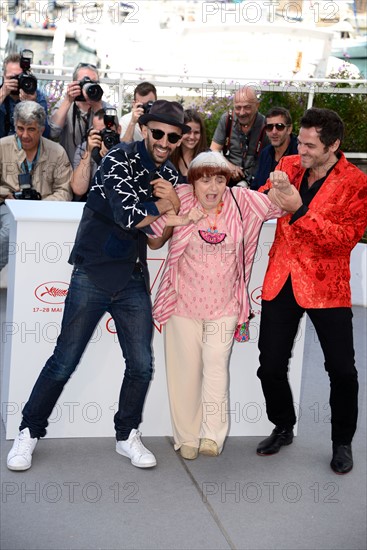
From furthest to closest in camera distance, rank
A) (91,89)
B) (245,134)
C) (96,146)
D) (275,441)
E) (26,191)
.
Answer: (245,134) < (91,89) < (26,191) < (96,146) < (275,441)

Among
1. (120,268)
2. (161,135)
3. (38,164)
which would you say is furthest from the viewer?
Answer: (38,164)

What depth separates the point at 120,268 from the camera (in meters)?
3.95

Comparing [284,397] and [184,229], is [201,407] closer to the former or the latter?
[284,397]

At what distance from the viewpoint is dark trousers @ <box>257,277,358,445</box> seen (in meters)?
4.16

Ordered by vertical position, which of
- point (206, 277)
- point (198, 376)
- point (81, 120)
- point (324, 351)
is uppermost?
point (81, 120)

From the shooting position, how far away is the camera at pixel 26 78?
6402mm

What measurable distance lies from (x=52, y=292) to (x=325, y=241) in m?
1.42

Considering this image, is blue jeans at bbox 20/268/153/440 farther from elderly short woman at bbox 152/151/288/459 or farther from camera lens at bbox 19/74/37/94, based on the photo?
camera lens at bbox 19/74/37/94

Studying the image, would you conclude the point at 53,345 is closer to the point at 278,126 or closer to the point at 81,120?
the point at 278,126

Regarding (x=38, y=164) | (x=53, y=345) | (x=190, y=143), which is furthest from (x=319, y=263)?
(x=38, y=164)

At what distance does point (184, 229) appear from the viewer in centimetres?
416

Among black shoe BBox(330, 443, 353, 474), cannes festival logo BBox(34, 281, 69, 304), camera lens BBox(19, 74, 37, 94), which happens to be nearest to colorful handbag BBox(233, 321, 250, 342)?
black shoe BBox(330, 443, 353, 474)

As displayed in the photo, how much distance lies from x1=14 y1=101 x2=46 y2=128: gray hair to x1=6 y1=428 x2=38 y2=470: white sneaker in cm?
274

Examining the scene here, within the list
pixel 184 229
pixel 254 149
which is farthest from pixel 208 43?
pixel 184 229
